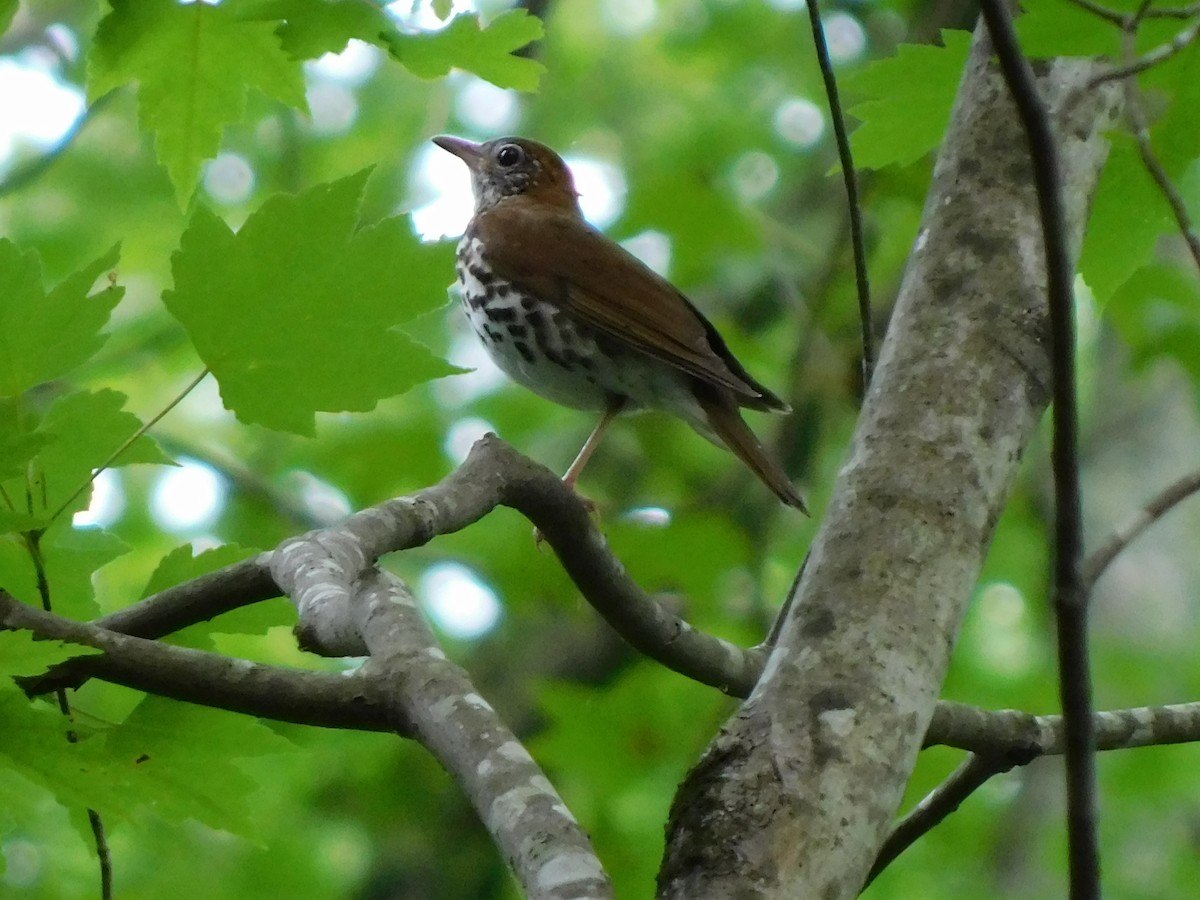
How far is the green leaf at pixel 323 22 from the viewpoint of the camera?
2.22m

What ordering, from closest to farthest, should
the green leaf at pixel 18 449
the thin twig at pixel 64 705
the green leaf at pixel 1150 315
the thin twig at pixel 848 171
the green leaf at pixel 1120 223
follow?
the green leaf at pixel 18 449 → the thin twig at pixel 64 705 → the thin twig at pixel 848 171 → the green leaf at pixel 1120 223 → the green leaf at pixel 1150 315

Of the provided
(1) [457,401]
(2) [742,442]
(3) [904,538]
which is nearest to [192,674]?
(3) [904,538]

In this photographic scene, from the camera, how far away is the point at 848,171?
2201mm

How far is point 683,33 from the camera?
30.2 ft

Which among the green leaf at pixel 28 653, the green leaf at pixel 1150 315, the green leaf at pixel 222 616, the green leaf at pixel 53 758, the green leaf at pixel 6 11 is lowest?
the green leaf at pixel 53 758

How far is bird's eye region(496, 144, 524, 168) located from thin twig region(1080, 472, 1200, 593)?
383 centimetres

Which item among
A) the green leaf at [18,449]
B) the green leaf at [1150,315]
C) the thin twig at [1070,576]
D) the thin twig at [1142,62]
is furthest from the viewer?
the green leaf at [1150,315]

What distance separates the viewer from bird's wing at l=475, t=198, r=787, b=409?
3.81m

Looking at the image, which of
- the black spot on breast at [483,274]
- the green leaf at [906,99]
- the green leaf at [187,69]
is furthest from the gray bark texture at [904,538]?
the black spot on breast at [483,274]

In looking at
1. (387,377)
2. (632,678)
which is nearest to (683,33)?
(632,678)

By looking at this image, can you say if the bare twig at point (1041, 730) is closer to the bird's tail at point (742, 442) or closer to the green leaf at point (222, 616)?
the green leaf at point (222, 616)

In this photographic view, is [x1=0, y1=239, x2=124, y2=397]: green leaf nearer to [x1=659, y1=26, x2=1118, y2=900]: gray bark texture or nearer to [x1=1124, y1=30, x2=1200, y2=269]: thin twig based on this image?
[x1=659, y1=26, x2=1118, y2=900]: gray bark texture

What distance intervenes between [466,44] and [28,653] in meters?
1.29

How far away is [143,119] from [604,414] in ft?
6.54
